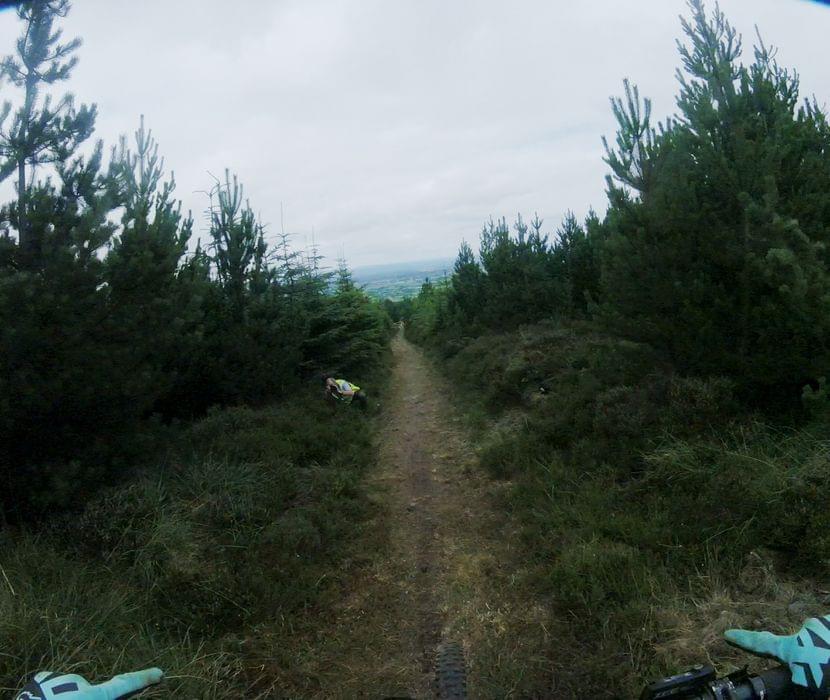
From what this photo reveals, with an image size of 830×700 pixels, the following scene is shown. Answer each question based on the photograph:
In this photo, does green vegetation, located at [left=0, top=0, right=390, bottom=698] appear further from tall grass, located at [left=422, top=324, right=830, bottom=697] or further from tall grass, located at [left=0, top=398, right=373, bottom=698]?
tall grass, located at [left=422, top=324, right=830, bottom=697]

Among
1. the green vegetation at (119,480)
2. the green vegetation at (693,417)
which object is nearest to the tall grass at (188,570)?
the green vegetation at (119,480)

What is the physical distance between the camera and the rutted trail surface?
353cm

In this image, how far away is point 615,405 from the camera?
6.51 m

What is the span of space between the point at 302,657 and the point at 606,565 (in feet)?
7.76

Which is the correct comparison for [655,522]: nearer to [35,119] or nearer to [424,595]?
[424,595]

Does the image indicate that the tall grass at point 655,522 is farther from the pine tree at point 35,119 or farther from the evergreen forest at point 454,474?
the pine tree at point 35,119

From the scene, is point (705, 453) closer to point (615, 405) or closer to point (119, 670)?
point (615, 405)

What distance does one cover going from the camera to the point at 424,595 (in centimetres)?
446

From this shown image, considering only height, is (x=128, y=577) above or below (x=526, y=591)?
above

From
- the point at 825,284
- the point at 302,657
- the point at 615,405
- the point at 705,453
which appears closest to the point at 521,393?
the point at 615,405

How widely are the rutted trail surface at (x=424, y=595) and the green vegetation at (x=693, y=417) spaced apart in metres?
0.29

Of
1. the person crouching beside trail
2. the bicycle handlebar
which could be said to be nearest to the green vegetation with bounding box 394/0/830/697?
the bicycle handlebar

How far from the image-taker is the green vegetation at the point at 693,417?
11.2ft

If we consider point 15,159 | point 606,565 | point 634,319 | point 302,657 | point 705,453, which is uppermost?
point 15,159
